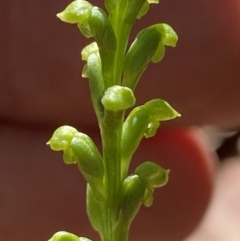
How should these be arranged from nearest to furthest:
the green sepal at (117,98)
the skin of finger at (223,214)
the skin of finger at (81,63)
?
the green sepal at (117,98), the skin of finger at (81,63), the skin of finger at (223,214)

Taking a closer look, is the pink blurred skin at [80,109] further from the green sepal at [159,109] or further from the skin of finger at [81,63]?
the green sepal at [159,109]

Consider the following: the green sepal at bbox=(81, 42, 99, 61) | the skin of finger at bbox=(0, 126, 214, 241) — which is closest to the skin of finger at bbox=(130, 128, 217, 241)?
the skin of finger at bbox=(0, 126, 214, 241)

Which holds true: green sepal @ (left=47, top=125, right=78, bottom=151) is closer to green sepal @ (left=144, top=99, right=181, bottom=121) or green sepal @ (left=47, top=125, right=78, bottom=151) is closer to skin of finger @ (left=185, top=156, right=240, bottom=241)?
green sepal @ (left=144, top=99, right=181, bottom=121)

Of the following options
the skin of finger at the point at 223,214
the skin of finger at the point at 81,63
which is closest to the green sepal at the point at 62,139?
the skin of finger at the point at 81,63

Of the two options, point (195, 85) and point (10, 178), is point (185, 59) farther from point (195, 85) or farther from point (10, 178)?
point (10, 178)

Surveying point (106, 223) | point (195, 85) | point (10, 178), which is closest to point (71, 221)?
point (10, 178)

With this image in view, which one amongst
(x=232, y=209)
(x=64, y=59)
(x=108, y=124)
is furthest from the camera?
(x=232, y=209)

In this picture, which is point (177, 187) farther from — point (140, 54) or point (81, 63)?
point (140, 54)
